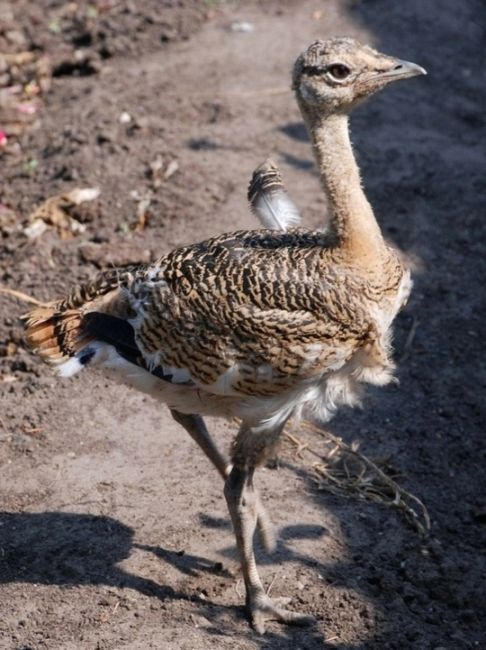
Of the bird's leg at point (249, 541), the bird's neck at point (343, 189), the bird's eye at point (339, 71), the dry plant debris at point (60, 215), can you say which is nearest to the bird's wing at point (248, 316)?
the bird's neck at point (343, 189)

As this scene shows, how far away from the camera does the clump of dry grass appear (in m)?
5.56

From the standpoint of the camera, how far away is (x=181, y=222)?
7.25m

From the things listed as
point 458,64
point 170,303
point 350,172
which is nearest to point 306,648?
point 170,303

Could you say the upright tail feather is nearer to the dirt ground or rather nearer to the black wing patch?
the black wing patch

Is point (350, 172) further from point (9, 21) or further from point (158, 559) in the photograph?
point (9, 21)

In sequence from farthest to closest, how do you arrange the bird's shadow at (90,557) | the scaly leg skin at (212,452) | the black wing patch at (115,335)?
the scaly leg skin at (212,452) < the bird's shadow at (90,557) < the black wing patch at (115,335)

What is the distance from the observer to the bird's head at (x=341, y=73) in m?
4.41

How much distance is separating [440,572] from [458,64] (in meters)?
5.90

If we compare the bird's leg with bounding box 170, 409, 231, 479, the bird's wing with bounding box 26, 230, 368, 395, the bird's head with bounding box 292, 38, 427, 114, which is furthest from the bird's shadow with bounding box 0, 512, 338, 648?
the bird's head with bounding box 292, 38, 427, 114

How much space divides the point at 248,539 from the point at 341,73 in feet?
6.67

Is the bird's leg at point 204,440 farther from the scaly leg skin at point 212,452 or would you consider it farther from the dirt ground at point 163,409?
the dirt ground at point 163,409

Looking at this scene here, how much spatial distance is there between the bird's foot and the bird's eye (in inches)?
88.5

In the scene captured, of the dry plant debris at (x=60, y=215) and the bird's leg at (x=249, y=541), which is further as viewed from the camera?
the dry plant debris at (x=60, y=215)

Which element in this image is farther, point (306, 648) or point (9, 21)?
point (9, 21)
